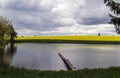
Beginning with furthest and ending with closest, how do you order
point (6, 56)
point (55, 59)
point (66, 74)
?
1. point (6, 56)
2. point (55, 59)
3. point (66, 74)

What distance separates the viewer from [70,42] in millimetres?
158625

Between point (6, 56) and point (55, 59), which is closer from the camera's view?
point (55, 59)

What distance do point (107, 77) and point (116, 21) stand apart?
834cm

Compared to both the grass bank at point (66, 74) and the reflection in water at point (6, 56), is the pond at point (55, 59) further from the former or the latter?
the grass bank at point (66, 74)

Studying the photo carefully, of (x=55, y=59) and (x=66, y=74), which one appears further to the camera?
(x=55, y=59)

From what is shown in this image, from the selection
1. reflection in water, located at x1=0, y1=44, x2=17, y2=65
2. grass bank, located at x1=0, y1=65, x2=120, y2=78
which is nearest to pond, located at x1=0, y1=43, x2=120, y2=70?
reflection in water, located at x1=0, y1=44, x2=17, y2=65

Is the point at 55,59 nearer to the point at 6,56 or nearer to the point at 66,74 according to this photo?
the point at 6,56

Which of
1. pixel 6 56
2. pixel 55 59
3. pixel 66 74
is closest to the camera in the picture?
pixel 66 74

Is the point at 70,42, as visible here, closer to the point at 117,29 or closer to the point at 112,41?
the point at 112,41

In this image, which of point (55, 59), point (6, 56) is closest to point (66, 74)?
point (55, 59)

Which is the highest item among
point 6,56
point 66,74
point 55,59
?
point 66,74

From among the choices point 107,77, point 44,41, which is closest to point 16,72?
point 107,77

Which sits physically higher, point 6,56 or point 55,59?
point 55,59

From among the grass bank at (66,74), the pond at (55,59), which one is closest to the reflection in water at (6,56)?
the pond at (55,59)
